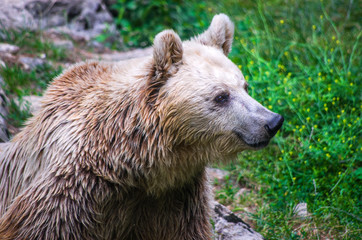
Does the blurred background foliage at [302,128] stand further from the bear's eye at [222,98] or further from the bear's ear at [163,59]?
the bear's ear at [163,59]

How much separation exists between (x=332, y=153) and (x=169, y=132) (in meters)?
2.65

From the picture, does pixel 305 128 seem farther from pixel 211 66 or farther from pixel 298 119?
pixel 211 66

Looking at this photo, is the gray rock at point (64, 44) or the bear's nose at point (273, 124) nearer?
the bear's nose at point (273, 124)

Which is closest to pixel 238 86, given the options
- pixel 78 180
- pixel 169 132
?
pixel 169 132

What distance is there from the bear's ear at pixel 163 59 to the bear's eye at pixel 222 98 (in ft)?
1.39

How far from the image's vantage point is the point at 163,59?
12.4 feet

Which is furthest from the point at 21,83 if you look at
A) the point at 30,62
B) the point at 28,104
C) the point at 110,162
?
the point at 110,162

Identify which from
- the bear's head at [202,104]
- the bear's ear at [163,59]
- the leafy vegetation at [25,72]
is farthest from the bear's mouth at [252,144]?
the leafy vegetation at [25,72]

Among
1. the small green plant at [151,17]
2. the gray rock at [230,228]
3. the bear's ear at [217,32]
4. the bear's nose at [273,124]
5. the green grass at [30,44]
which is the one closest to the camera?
the bear's nose at [273,124]

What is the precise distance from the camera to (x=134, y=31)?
889 centimetres

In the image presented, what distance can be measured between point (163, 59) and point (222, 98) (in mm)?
572

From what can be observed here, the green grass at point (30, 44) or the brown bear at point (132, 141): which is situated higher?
the green grass at point (30, 44)

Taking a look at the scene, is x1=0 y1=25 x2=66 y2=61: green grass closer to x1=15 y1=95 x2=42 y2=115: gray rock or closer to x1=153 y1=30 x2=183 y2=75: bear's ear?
x1=15 y1=95 x2=42 y2=115: gray rock

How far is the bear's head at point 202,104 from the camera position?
372 cm
